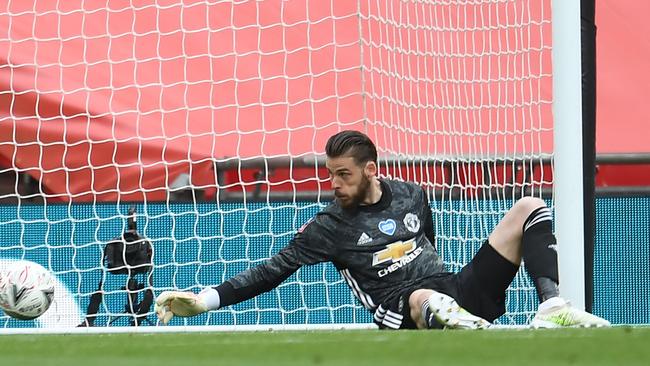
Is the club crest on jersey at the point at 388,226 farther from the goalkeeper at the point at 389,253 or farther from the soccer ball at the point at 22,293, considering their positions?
the soccer ball at the point at 22,293

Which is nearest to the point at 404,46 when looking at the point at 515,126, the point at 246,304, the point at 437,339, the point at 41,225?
the point at 515,126

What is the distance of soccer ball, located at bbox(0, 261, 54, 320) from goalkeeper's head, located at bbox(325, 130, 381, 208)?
136 cm

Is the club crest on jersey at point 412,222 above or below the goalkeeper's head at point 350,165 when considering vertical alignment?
below

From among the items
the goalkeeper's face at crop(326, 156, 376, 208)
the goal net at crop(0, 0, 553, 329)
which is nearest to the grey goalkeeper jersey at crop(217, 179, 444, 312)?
the goalkeeper's face at crop(326, 156, 376, 208)

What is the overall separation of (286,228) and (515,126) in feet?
4.98

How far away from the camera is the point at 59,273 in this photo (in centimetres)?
744

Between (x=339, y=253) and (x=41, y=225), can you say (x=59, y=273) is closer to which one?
(x=41, y=225)

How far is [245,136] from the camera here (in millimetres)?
8711

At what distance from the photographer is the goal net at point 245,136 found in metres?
7.36

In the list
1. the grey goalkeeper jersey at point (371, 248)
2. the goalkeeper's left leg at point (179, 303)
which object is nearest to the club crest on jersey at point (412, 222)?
the grey goalkeeper jersey at point (371, 248)

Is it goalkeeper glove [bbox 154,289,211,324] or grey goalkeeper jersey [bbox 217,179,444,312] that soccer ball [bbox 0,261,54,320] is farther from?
grey goalkeeper jersey [bbox 217,179,444,312]

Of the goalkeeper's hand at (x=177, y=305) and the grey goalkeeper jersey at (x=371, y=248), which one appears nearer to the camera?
the goalkeeper's hand at (x=177, y=305)

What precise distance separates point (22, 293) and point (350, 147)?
5.09 ft

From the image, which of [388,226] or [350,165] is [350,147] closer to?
[350,165]
